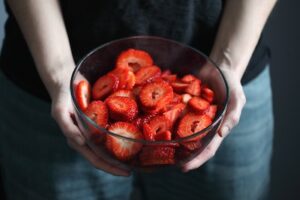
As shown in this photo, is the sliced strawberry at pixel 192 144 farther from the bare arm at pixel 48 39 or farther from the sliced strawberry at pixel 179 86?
the bare arm at pixel 48 39

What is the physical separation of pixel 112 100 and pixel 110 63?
11 centimetres

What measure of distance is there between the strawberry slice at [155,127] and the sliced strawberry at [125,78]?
0.07 metres

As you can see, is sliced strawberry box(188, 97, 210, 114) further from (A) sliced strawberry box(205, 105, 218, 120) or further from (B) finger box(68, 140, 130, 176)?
(B) finger box(68, 140, 130, 176)

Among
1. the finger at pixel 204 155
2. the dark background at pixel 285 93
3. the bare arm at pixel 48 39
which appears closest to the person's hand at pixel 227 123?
the finger at pixel 204 155

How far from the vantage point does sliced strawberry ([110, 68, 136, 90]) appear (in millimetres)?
600

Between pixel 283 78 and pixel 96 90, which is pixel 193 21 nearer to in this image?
pixel 96 90

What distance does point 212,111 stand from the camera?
585mm

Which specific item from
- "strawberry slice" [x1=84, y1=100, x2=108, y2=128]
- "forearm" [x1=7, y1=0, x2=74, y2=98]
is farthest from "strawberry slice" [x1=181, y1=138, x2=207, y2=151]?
"forearm" [x1=7, y1=0, x2=74, y2=98]

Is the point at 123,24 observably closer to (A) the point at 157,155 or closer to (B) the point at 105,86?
(B) the point at 105,86

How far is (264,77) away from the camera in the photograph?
75 centimetres

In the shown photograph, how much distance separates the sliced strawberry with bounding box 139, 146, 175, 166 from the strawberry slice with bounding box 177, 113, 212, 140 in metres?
0.03

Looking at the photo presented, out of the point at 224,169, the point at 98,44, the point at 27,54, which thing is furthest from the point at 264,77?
the point at 27,54

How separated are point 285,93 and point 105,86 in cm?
55

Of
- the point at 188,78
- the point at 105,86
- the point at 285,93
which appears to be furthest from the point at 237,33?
the point at 285,93
